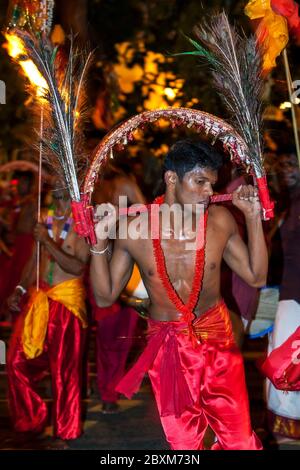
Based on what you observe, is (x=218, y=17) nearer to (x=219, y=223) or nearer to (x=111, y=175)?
(x=219, y=223)

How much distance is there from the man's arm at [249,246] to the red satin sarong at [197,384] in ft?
1.03

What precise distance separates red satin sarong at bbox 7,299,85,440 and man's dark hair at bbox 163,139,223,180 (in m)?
2.11

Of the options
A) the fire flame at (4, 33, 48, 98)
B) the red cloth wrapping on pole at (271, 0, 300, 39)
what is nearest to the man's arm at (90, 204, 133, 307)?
the fire flame at (4, 33, 48, 98)

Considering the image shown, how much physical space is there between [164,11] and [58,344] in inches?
249

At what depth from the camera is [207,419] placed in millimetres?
4238

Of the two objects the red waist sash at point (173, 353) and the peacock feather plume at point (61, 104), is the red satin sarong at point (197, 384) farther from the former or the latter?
the peacock feather plume at point (61, 104)

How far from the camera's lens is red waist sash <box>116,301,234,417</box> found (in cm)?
415

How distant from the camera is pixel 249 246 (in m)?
4.28

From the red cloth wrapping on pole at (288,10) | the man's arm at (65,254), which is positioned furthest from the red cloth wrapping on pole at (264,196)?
the man's arm at (65,254)

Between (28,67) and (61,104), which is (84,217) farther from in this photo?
(28,67)

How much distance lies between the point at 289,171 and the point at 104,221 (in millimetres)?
2717

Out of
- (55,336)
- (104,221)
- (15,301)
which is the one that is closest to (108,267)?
(104,221)

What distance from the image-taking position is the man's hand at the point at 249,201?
412 centimetres

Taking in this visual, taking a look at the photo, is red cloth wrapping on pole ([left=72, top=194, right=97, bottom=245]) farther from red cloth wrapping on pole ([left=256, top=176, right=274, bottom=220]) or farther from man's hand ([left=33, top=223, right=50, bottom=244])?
man's hand ([left=33, top=223, right=50, bottom=244])
